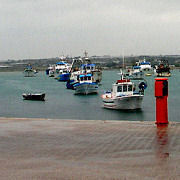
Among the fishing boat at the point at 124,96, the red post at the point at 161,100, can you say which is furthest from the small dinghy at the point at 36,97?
the red post at the point at 161,100

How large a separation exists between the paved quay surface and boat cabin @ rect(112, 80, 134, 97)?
107 ft

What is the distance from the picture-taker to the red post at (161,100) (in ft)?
35.1

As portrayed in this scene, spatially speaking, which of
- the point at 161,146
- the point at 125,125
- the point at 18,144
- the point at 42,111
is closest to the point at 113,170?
the point at 161,146

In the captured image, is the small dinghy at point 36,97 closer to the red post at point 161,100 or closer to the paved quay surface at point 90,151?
the paved quay surface at point 90,151

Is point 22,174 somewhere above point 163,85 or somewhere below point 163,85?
below

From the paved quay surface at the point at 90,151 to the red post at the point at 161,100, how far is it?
325 mm

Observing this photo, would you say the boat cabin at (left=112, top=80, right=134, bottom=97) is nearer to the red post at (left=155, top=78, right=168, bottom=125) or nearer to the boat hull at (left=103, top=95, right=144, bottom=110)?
the boat hull at (left=103, top=95, right=144, bottom=110)

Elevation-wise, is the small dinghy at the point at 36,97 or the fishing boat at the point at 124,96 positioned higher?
the fishing boat at the point at 124,96

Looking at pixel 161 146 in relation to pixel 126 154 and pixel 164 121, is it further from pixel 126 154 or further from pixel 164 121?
pixel 164 121

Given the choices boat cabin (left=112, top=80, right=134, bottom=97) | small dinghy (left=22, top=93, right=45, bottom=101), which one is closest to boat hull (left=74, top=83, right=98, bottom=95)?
small dinghy (left=22, top=93, right=45, bottom=101)

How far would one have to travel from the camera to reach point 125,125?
10.7 metres

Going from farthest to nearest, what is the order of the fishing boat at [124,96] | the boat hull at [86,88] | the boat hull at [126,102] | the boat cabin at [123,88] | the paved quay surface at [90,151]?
the boat hull at [86,88]
the boat hull at [126,102]
the fishing boat at [124,96]
the boat cabin at [123,88]
the paved quay surface at [90,151]

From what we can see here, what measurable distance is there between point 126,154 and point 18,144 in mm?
2224

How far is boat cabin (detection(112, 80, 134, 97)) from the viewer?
1724 inches
